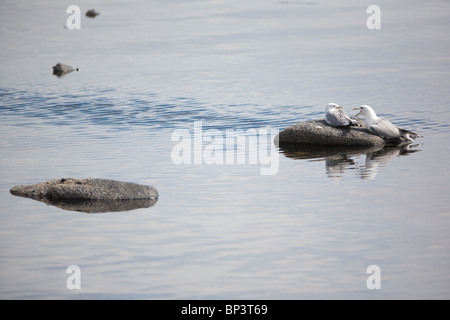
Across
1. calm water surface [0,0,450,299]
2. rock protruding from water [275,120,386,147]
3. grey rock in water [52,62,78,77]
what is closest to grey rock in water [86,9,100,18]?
calm water surface [0,0,450,299]

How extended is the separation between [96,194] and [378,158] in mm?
5984

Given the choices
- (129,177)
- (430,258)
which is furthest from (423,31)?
(430,258)

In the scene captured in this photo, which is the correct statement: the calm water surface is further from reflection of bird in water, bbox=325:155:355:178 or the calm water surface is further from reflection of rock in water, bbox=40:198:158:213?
reflection of rock in water, bbox=40:198:158:213

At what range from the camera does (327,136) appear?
17.3m

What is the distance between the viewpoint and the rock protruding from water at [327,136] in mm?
17234

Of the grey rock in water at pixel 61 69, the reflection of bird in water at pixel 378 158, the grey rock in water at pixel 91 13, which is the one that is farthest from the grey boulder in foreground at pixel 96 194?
the grey rock in water at pixel 91 13

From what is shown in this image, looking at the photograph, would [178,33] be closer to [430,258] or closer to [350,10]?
[350,10]

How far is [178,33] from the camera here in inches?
1614

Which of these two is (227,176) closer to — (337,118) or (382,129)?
(337,118)

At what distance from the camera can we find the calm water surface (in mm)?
9672

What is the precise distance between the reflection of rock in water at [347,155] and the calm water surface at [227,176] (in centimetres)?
6

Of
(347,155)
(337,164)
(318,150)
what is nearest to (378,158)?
(347,155)

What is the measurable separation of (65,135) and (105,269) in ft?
31.1

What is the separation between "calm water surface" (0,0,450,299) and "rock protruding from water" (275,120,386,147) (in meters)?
0.65
